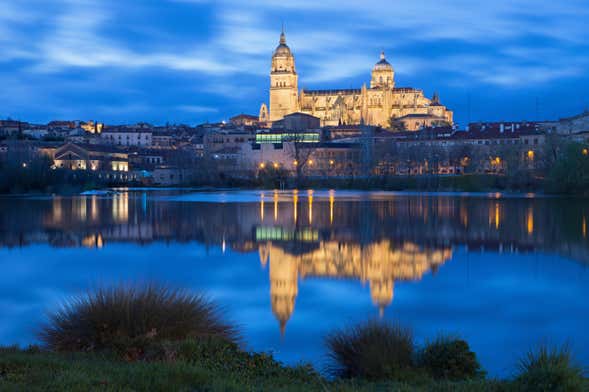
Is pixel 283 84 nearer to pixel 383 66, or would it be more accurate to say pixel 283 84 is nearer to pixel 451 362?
pixel 383 66

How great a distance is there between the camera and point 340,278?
12.2m

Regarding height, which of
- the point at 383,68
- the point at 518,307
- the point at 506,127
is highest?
the point at 383,68

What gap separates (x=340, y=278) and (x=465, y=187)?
50036 mm

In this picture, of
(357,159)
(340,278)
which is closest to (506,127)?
(357,159)

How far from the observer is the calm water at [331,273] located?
8.58 metres

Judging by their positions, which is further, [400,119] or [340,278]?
[400,119]

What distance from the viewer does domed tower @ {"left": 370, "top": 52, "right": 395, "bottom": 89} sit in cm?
14912

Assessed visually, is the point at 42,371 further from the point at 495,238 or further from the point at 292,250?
the point at 495,238

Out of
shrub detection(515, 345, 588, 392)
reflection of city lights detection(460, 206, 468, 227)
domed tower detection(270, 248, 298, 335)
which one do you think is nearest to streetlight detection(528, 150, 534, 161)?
reflection of city lights detection(460, 206, 468, 227)

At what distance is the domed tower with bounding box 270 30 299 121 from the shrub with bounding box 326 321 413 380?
14646cm

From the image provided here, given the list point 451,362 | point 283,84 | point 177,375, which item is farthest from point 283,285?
point 283,84

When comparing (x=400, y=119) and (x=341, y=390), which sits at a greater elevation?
(x=400, y=119)

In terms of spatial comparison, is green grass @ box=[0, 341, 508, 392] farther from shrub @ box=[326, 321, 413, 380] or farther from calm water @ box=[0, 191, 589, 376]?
calm water @ box=[0, 191, 589, 376]

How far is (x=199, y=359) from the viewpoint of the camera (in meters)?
6.40
